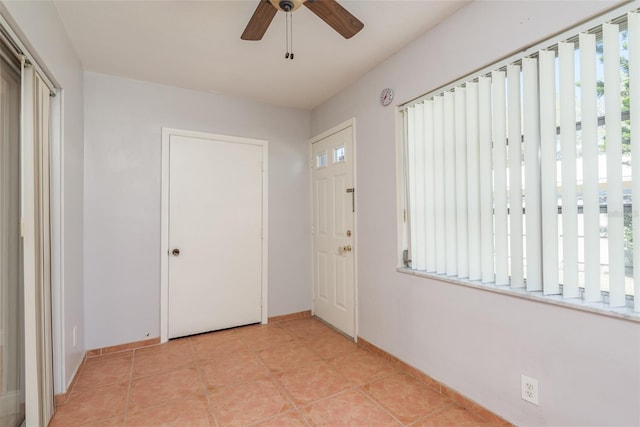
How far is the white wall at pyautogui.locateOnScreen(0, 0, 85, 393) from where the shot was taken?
65.2 inches

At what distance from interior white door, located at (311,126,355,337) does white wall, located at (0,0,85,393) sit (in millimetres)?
2216

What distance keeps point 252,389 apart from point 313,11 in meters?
2.36

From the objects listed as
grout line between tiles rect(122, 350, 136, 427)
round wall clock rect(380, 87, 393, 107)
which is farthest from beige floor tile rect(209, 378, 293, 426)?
round wall clock rect(380, 87, 393, 107)

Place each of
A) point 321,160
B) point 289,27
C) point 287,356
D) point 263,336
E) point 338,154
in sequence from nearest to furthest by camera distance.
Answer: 1. point 289,27
2. point 287,356
3. point 263,336
4. point 338,154
5. point 321,160

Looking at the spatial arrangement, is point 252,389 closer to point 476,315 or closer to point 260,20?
point 476,315

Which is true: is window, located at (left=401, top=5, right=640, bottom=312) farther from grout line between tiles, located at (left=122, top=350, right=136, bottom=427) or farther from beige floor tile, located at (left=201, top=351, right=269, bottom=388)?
grout line between tiles, located at (left=122, top=350, right=136, bottom=427)

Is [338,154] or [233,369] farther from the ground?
[338,154]

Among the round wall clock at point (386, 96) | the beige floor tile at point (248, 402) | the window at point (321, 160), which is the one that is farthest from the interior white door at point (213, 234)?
the round wall clock at point (386, 96)

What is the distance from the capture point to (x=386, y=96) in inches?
100

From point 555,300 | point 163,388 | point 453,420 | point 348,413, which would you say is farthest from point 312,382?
point 555,300

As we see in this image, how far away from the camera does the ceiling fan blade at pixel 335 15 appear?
150 cm

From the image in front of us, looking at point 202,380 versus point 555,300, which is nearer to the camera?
point 555,300

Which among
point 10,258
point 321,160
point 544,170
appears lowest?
point 10,258

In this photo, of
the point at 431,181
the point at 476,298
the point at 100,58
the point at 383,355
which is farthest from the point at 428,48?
the point at 100,58
